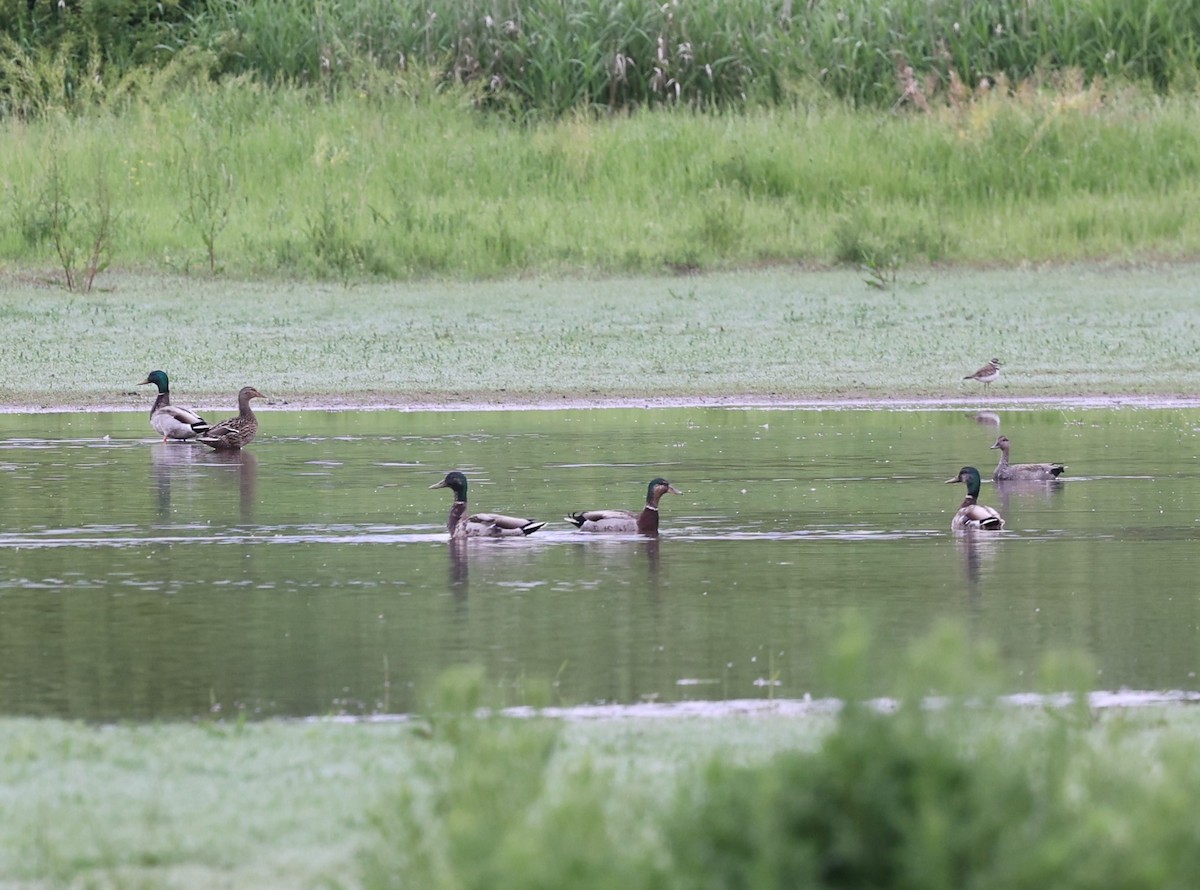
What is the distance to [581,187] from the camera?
27.3m

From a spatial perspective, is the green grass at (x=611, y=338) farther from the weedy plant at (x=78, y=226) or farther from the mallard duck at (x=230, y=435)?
the mallard duck at (x=230, y=435)

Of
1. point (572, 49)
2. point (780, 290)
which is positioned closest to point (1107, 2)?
point (572, 49)

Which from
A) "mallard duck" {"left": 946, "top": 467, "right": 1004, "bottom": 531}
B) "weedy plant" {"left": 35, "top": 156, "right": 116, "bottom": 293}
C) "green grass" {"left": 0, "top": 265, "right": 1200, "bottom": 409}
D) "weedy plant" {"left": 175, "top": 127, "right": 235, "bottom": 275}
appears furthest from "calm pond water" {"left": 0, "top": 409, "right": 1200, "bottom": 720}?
"weedy plant" {"left": 175, "top": 127, "right": 235, "bottom": 275}

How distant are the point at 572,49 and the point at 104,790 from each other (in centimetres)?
2542

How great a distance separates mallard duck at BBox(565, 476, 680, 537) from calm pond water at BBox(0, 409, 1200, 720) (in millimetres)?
75

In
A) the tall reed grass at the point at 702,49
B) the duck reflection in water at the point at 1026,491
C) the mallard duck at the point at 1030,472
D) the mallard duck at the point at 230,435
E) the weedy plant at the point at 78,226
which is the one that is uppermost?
the tall reed grass at the point at 702,49

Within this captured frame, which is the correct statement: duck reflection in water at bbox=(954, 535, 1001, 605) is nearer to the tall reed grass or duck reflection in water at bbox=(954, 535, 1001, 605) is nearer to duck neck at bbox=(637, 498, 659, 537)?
duck neck at bbox=(637, 498, 659, 537)

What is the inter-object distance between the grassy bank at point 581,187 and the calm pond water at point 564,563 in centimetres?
830

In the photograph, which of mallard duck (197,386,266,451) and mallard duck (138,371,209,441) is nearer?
mallard duck (197,386,266,451)

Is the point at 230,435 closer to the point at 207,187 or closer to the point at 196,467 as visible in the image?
the point at 196,467

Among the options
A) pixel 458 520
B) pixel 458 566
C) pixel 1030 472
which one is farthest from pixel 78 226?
pixel 458 566

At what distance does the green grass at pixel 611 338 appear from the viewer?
64.8 ft

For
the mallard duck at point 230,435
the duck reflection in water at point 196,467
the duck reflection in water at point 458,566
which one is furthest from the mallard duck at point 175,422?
the duck reflection in water at point 458,566

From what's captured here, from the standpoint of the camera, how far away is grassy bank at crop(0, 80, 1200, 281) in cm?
2564
